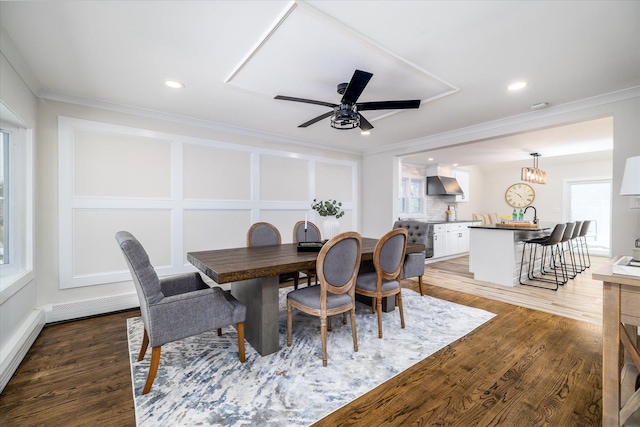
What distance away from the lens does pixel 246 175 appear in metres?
4.25

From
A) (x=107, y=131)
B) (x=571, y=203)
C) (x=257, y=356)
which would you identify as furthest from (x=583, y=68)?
(x=571, y=203)

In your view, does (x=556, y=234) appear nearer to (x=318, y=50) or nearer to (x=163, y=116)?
(x=318, y=50)

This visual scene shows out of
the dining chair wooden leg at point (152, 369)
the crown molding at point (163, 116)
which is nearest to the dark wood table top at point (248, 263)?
the dining chair wooden leg at point (152, 369)

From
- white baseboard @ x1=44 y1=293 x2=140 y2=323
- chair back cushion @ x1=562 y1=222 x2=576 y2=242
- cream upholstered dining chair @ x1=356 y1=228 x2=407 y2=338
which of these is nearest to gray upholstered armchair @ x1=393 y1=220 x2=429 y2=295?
cream upholstered dining chair @ x1=356 y1=228 x2=407 y2=338

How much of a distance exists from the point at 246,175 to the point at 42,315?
2743 mm

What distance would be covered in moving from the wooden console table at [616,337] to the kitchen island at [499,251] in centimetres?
303

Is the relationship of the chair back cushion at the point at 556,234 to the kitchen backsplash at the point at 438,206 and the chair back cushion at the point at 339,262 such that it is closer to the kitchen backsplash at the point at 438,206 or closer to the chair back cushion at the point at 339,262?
the kitchen backsplash at the point at 438,206

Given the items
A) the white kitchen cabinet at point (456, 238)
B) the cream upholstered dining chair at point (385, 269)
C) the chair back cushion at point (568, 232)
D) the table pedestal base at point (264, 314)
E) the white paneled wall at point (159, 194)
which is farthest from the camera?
the white kitchen cabinet at point (456, 238)

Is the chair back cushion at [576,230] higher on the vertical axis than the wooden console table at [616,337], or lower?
higher

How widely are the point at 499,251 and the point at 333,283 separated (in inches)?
135

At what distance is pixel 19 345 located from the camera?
7.01 ft

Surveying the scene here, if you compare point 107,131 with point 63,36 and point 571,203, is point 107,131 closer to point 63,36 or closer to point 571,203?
point 63,36

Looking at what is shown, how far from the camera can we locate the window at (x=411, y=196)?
7.07 m

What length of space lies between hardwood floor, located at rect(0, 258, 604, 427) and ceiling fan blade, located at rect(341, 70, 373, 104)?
214cm
